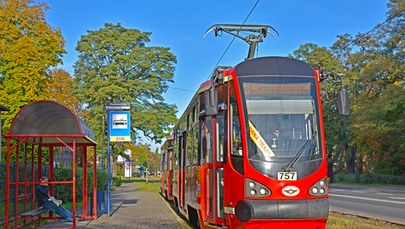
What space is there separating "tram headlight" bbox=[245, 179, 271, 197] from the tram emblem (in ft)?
0.90

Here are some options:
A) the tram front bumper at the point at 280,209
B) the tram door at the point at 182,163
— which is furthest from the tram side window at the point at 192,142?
the tram front bumper at the point at 280,209

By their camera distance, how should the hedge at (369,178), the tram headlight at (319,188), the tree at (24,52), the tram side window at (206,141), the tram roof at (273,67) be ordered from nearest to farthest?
1. the tram headlight at (319,188)
2. the tram roof at (273,67)
3. the tram side window at (206,141)
4. the tree at (24,52)
5. the hedge at (369,178)

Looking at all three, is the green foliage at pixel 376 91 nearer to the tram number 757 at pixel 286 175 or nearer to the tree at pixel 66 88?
the tree at pixel 66 88

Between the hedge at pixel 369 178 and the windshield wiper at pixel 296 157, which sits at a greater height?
the windshield wiper at pixel 296 157

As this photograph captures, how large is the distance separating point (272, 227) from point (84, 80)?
40.4m

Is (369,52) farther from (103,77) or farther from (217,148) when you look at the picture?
(217,148)

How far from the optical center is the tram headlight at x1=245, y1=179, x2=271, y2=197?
30.8 ft

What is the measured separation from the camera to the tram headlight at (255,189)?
369 inches

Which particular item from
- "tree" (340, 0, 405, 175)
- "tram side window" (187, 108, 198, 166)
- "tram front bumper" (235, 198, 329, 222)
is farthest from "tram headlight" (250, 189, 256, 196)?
"tree" (340, 0, 405, 175)

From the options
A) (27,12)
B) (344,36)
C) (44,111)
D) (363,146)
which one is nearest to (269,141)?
(44,111)

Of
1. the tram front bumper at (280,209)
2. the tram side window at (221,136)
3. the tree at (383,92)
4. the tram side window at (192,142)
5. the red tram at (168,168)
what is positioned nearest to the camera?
the tram front bumper at (280,209)

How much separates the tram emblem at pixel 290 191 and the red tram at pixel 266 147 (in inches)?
0.7

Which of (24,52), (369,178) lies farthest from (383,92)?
(24,52)

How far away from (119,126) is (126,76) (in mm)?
30336
